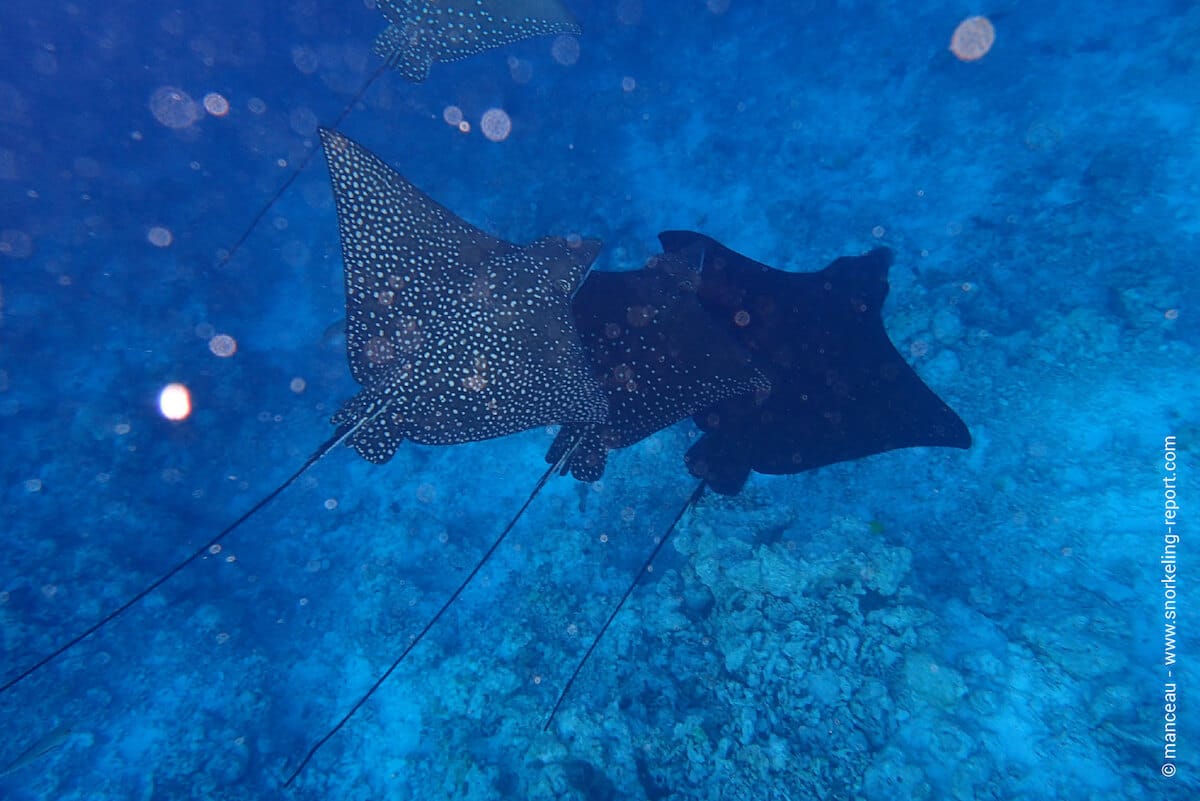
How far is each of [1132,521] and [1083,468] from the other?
65 cm

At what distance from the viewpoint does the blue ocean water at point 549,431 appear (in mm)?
6094

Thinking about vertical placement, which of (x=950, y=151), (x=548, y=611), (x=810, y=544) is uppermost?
(x=950, y=151)

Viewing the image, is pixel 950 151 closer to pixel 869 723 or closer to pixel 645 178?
pixel 645 178

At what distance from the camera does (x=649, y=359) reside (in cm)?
514

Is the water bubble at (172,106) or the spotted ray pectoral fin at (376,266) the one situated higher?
the water bubble at (172,106)

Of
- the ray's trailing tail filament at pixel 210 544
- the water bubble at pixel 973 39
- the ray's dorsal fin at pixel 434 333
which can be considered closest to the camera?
the ray's trailing tail filament at pixel 210 544

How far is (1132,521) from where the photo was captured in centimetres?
583

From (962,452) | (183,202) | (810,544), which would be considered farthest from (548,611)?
(183,202)

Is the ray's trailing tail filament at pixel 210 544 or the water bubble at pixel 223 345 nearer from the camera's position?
the ray's trailing tail filament at pixel 210 544

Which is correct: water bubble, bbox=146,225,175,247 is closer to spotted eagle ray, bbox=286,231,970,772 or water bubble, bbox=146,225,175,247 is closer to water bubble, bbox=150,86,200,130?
water bubble, bbox=150,86,200,130

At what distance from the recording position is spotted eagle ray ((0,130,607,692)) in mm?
4496

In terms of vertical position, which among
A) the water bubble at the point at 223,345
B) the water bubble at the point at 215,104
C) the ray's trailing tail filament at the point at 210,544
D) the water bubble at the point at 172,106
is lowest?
the ray's trailing tail filament at the point at 210,544

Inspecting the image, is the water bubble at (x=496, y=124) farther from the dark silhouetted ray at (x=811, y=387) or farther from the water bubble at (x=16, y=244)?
the water bubble at (x=16, y=244)

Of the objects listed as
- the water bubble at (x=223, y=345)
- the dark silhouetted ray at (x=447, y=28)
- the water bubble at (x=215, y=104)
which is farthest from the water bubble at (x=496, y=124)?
the water bubble at (x=223, y=345)
